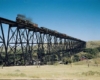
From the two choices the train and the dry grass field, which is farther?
the train

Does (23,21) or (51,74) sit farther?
(23,21)

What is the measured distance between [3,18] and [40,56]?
15.9 meters

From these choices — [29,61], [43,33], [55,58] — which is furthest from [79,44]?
[29,61]

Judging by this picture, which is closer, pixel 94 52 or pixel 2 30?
pixel 2 30

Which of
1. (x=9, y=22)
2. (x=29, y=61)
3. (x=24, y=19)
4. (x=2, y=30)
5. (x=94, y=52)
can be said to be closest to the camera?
(x=2, y=30)

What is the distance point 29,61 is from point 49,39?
13.5 metres

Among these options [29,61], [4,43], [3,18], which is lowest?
[29,61]

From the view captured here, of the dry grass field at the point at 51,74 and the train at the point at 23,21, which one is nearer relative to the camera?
the dry grass field at the point at 51,74

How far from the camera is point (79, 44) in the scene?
305 feet

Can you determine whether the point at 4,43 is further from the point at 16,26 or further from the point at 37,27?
the point at 37,27

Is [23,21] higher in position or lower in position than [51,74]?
higher

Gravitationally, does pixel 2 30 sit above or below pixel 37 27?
below

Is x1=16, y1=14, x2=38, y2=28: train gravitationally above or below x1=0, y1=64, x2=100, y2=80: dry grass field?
above

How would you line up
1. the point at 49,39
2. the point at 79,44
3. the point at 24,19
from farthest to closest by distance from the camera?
the point at 79,44, the point at 49,39, the point at 24,19
